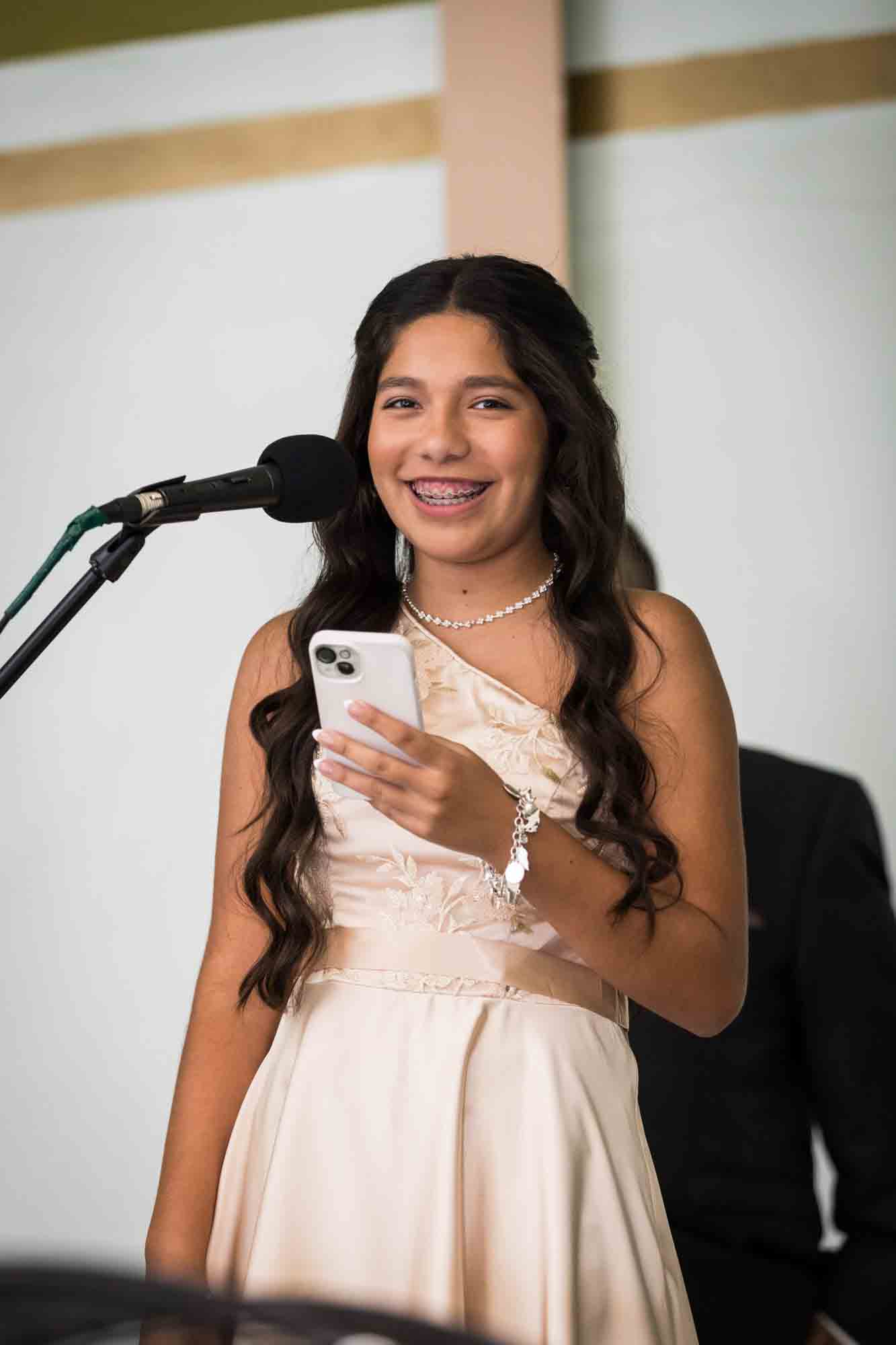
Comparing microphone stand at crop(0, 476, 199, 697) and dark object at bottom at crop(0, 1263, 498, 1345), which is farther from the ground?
microphone stand at crop(0, 476, 199, 697)

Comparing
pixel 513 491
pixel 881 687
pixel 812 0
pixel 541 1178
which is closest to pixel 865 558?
pixel 881 687

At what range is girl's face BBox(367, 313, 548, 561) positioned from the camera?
160 cm

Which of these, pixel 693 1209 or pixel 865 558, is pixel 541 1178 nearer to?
pixel 693 1209

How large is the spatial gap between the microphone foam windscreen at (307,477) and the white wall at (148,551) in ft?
9.18

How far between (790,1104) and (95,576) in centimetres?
149

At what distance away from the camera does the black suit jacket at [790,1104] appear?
6.95 ft

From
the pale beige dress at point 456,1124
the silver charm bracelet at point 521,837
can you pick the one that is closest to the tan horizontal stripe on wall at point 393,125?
the pale beige dress at point 456,1124

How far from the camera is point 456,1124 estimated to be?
4.74 feet

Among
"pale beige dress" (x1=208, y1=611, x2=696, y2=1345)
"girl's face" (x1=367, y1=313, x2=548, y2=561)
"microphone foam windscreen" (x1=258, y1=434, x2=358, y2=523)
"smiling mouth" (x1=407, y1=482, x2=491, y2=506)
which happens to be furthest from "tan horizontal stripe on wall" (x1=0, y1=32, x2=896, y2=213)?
"microphone foam windscreen" (x1=258, y1=434, x2=358, y2=523)

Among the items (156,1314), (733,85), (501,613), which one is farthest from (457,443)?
(733,85)

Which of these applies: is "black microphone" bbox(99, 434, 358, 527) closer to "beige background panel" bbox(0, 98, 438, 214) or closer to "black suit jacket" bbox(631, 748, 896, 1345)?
"black suit jacket" bbox(631, 748, 896, 1345)

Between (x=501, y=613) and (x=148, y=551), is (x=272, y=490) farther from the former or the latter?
(x=148, y=551)

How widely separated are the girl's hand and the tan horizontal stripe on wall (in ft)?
10.2

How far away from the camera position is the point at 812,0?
386cm
